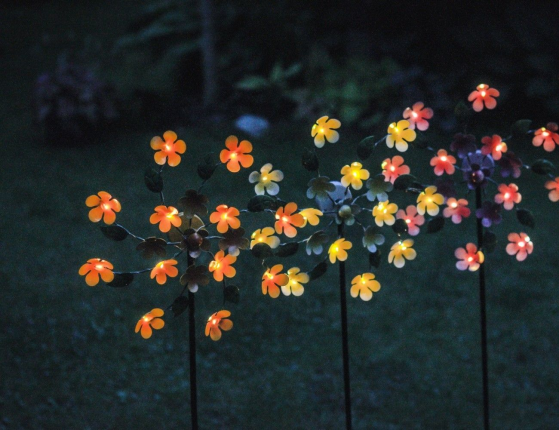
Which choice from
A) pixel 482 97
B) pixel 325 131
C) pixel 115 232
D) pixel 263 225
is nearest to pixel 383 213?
pixel 325 131

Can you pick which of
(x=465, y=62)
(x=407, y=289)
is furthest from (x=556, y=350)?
(x=465, y=62)

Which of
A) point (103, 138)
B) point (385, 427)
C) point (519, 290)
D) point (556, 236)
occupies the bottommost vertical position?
point (385, 427)

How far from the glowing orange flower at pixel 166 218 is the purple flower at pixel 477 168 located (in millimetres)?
895

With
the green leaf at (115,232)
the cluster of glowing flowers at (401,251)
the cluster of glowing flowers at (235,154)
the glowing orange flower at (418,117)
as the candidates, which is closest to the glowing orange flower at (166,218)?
the green leaf at (115,232)

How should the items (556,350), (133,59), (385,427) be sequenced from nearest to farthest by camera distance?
(385,427) → (556,350) → (133,59)

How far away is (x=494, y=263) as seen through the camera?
483 centimetres

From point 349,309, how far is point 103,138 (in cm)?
384

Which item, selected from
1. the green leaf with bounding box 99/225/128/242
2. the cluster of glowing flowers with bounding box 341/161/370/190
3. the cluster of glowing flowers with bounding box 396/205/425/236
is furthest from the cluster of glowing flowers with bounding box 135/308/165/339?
the cluster of glowing flowers with bounding box 396/205/425/236

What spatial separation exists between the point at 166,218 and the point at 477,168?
955 millimetres

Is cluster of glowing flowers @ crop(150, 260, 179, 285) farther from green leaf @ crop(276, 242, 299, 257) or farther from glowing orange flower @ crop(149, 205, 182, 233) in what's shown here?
green leaf @ crop(276, 242, 299, 257)

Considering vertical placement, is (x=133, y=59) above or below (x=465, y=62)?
above

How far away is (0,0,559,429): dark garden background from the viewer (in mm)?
3525

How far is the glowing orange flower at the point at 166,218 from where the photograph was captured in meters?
1.78

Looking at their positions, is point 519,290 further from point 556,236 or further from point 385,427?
point 385,427
